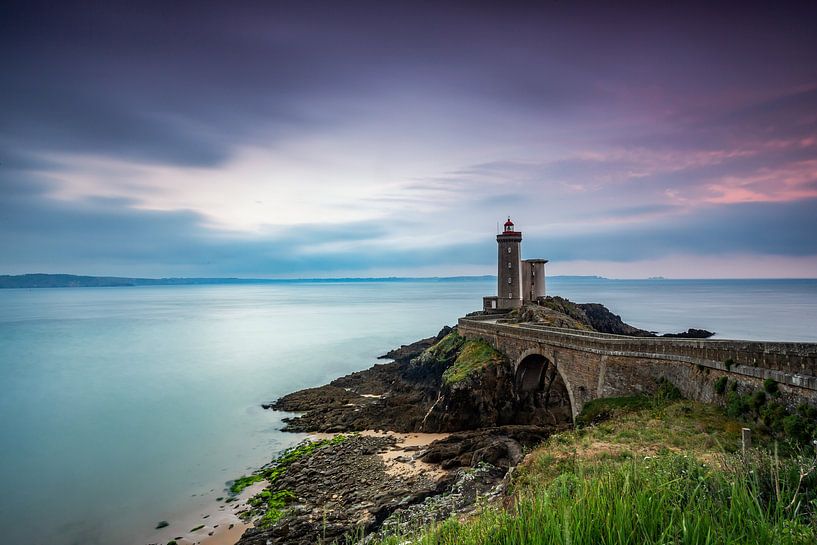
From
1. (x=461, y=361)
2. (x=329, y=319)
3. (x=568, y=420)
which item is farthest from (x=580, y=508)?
(x=329, y=319)

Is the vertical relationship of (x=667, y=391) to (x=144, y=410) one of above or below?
above

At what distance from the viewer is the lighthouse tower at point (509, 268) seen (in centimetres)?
4531

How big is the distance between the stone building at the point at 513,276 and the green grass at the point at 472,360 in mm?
12824

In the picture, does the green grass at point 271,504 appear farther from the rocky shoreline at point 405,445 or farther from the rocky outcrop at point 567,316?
the rocky outcrop at point 567,316

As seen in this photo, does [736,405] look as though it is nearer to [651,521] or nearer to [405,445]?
[651,521]

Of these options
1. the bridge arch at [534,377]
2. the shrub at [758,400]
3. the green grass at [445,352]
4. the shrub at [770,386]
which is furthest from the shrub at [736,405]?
the green grass at [445,352]

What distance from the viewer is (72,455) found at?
92.3 feet

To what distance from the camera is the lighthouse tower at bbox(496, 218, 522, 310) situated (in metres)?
45.3

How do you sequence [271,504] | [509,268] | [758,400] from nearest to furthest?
[758,400] < [271,504] < [509,268]

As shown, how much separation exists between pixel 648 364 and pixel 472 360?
1526 cm

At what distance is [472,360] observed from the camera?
3145cm

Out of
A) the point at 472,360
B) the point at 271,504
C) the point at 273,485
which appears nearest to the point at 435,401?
the point at 472,360

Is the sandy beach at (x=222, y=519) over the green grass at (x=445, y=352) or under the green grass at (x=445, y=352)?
under

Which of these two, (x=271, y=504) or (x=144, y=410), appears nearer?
(x=271, y=504)
